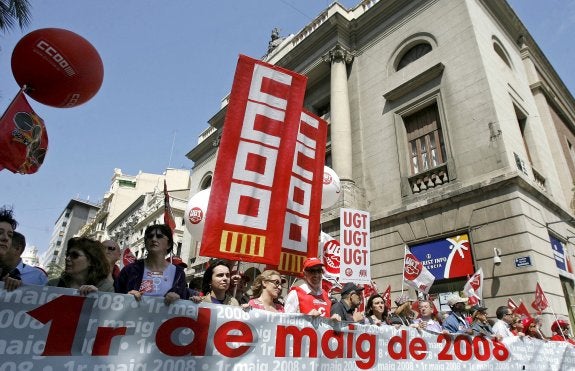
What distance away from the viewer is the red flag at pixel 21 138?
3.95 meters

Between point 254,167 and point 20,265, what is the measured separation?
252 cm

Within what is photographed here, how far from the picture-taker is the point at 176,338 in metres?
2.67

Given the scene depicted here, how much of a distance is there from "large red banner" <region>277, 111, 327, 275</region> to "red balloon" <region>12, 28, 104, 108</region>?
2933mm

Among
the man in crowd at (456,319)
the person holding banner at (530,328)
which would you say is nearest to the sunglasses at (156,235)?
the man in crowd at (456,319)

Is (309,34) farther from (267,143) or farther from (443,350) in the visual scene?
(443,350)

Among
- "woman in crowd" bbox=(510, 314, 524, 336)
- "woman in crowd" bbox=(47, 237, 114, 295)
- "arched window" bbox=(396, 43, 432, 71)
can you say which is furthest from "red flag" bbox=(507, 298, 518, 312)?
"arched window" bbox=(396, 43, 432, 71)

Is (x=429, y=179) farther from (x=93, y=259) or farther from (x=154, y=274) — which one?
(x=93, y=259)

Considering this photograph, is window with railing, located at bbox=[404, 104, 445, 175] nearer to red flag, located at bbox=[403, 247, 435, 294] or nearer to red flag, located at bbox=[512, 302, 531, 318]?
red flag, located at bbox=[403, 247, 435, 294]

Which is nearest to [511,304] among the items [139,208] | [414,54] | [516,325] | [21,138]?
[516,325]

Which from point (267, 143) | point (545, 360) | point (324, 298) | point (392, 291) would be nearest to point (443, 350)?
point (324, 298)

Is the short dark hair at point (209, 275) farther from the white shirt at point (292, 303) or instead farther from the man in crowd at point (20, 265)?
the man in crowd at point (20, 265)

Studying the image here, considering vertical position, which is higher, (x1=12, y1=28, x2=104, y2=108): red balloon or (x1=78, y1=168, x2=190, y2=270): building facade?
(x1=78, y1=168, x2=190, y2=270): building facade

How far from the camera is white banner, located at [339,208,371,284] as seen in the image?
6512mm

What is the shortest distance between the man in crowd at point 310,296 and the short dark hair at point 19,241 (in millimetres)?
2581
